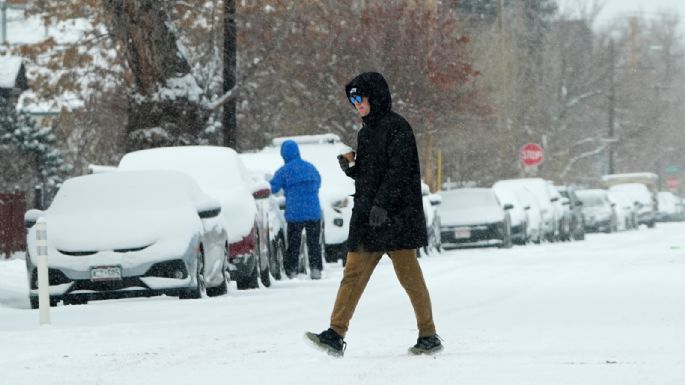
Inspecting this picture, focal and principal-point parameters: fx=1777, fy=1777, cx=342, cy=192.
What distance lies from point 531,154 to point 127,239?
4650 cm

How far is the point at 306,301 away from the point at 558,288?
2.91 metres

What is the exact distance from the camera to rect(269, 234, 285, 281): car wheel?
22.1 metres

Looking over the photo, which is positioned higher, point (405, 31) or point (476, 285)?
point (405, 31)

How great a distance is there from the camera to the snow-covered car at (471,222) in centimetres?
3691

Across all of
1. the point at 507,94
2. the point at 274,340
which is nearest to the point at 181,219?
the point at 274,340

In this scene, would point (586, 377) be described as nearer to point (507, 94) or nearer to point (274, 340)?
point (274, 340)

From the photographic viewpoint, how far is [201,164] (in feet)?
68.4

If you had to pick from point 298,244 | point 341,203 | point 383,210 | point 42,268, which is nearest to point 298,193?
point 298,244

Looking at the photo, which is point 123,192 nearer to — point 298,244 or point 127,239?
point 127,239

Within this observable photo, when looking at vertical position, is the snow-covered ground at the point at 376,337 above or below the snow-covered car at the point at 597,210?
above

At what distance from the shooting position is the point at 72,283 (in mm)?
16844

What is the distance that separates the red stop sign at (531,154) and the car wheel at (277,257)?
40217 millimetres

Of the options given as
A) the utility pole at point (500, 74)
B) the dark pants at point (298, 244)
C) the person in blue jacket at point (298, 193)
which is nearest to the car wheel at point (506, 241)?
the dark pants at point (298, 244)

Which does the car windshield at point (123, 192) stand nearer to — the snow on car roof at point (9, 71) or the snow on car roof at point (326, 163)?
the snow on car roof at point (326, 163)
